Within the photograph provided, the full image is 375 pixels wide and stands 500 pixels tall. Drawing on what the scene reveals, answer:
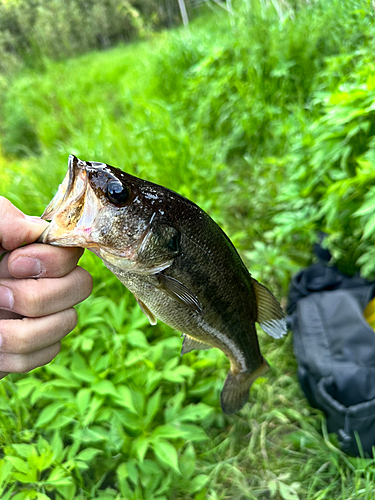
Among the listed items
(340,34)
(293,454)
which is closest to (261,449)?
(293,454)

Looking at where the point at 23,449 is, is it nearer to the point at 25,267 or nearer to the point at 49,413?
the point at 49,413

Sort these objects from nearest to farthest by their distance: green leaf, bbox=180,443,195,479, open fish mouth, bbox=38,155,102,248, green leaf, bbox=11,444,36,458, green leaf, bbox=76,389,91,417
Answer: open fish mouth, bbox=38,155,102,248 < green leaf, bbox=11,444,36,458 < green leaf, bbox=76,389,91,417 < green leaf, bbox=180,443,195,479

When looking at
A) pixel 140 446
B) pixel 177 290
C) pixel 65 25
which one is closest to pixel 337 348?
pixel 140 446

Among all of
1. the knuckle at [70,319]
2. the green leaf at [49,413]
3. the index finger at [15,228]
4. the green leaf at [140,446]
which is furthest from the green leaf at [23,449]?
the index finger at [15,228]

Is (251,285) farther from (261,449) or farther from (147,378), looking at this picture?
(261,449)

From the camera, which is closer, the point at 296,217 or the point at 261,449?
the point at 261,449

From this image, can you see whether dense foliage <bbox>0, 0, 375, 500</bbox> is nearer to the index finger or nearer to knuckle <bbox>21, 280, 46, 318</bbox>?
knuckle <bbox>21, 280, 46, 318</bbox>

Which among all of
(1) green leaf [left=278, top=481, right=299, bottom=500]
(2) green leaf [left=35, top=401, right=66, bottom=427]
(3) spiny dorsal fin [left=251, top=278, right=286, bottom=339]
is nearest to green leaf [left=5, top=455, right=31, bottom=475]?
(2) green leaf [left=35, top=401, right=66, bottom=427]
